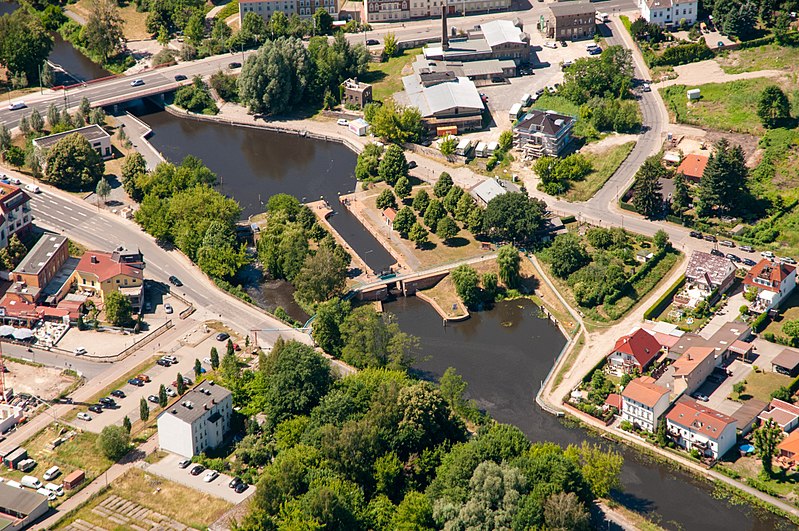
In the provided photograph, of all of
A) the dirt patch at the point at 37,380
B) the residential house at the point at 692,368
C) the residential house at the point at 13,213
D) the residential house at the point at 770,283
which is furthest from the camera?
the residential house at the point at 13,213

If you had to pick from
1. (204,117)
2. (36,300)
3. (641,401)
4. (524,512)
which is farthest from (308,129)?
(524,512)

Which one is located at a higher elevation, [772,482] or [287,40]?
[287,40]

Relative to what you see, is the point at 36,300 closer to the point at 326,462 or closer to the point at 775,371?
the point at 326,462

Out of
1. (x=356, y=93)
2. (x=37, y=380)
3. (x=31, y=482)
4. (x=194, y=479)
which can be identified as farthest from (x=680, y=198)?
(x=31, y=482)

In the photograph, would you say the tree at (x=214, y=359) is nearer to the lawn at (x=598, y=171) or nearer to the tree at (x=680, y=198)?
the lawn at (x=598, y=171)

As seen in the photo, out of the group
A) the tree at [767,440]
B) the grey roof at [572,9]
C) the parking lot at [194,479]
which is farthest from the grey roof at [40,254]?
the grey roof at [572,9]

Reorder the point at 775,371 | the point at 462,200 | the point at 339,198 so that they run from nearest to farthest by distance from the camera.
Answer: the point at 775,371
the point at 462,200
the point at 339,198

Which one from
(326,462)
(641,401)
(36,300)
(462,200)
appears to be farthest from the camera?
(462,200)
